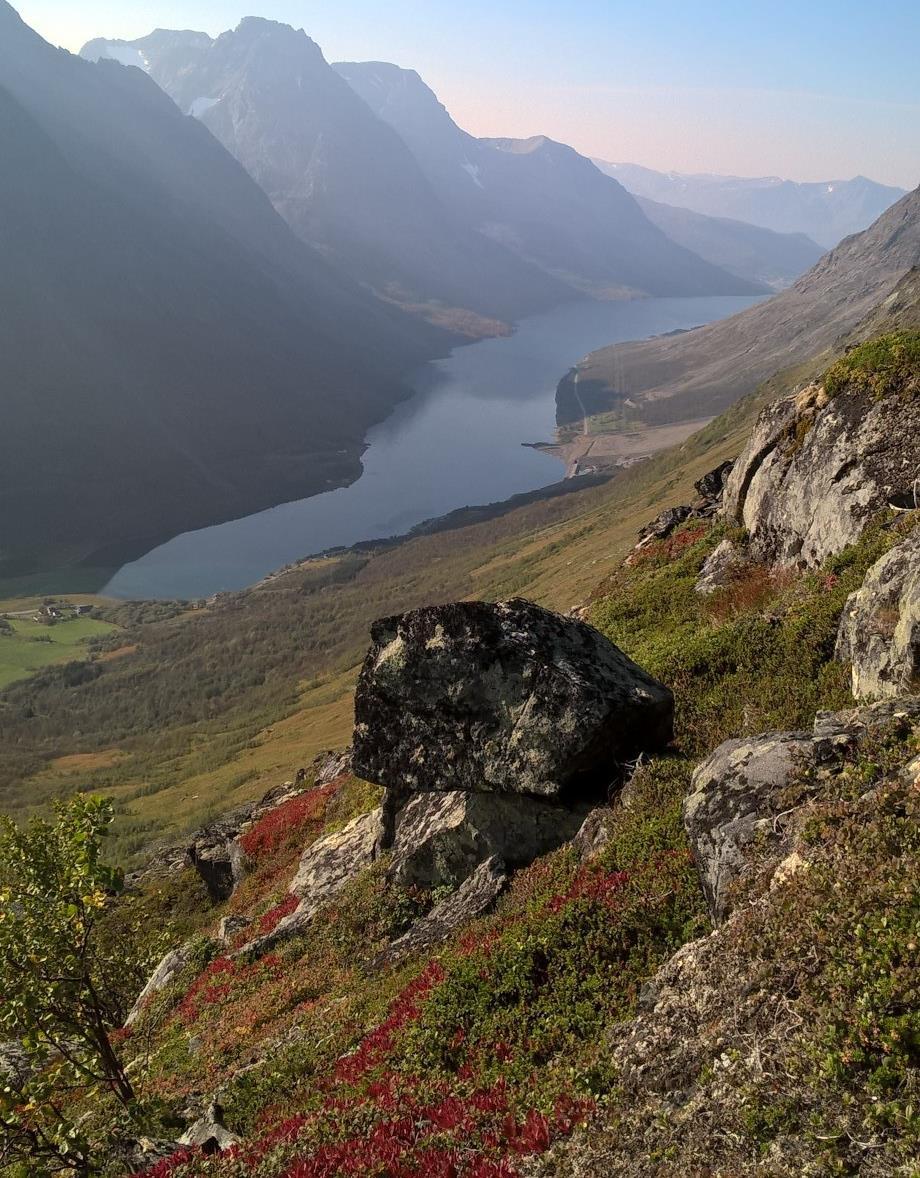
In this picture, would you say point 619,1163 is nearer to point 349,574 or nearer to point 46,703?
point 46,703

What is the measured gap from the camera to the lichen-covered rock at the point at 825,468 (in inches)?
778

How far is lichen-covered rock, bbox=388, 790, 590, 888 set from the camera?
14555 millimetres

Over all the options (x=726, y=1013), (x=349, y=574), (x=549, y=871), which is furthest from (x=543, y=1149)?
(x=349, y=574)

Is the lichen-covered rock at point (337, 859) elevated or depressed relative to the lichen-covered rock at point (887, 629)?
depressed

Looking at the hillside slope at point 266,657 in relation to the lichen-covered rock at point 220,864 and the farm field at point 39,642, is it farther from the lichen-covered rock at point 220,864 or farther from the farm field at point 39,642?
the lichen-covered rock at point 220,864

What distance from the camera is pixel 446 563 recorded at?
557 feet

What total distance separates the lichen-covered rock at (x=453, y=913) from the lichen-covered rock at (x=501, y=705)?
168cm

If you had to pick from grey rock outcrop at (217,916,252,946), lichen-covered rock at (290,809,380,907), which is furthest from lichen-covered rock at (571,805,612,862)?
grey rock outcrop at (217,916,252,946)

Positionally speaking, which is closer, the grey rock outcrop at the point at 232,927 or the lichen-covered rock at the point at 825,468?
the lichen-covered rock at the point at 825,468

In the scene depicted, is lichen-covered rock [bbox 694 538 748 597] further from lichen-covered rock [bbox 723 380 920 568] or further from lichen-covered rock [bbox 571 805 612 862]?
lichen-covered rock [bbox 571 805 612 862]

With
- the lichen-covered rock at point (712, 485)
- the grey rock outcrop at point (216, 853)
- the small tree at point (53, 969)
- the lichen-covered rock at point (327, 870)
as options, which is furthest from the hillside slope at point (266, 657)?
the small tree at point (53, 969)

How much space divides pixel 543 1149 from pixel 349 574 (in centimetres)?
17859

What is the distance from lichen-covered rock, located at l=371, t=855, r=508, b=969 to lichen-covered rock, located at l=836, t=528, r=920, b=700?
7299 millimetres

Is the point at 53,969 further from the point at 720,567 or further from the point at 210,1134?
the point at 720,567
